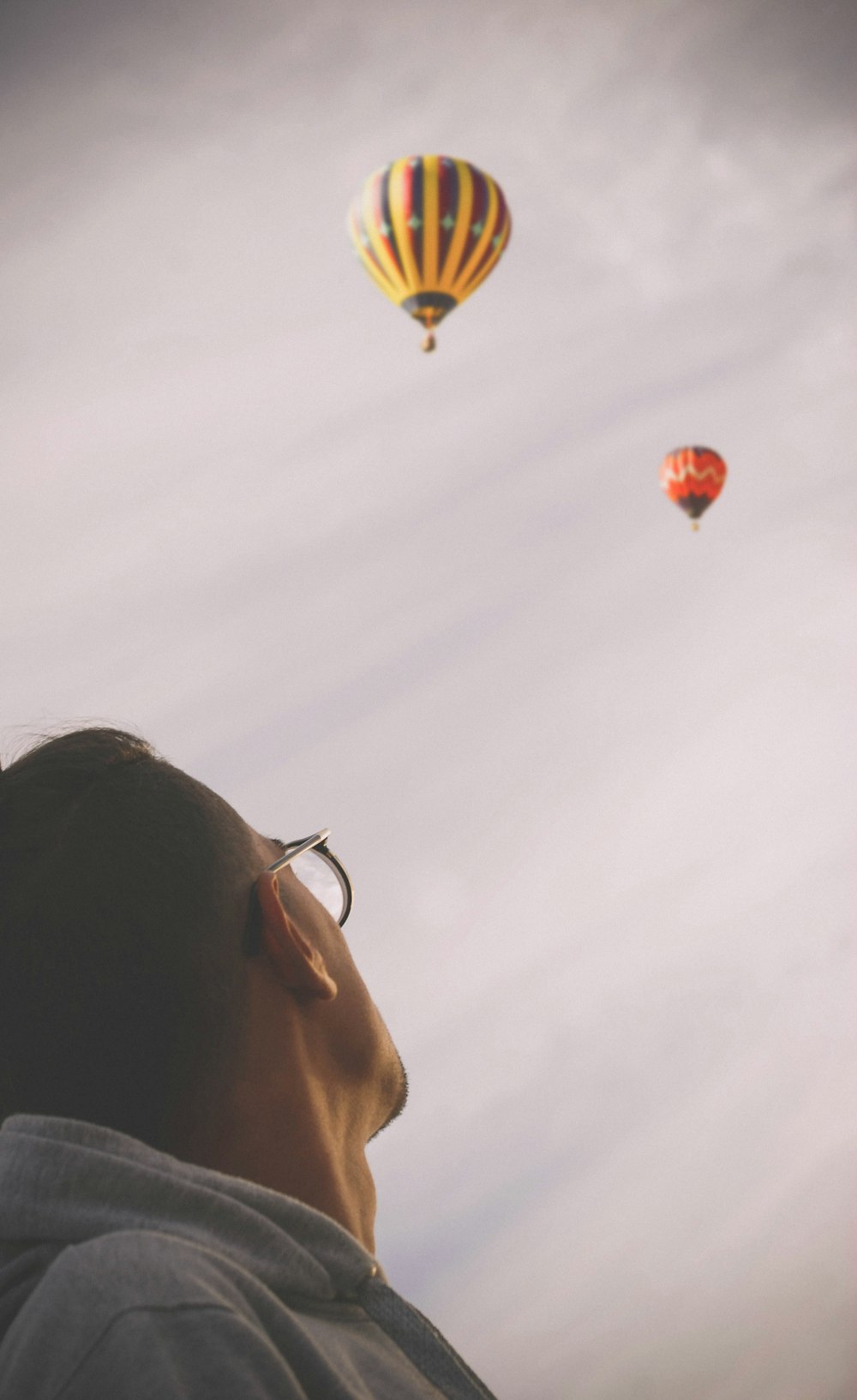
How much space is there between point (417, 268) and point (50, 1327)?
3071cm

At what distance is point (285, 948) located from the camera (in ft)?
8.27

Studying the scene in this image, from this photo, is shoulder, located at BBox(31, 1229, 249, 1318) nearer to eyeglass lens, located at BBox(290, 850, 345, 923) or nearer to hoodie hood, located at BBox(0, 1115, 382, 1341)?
hoodie hood, located at BBox(0, 1115, 382, 1341)

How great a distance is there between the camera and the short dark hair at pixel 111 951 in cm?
221

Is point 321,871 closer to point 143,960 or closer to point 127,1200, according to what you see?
point 143,960

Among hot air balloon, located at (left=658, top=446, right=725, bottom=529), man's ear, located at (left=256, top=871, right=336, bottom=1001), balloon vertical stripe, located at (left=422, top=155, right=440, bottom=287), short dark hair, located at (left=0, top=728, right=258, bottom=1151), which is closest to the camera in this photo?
short dark hair, located at (left=0, top=728, right=258, bottom=1151)

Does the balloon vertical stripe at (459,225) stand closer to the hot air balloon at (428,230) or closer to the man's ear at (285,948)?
the hot air balloon at (428,230)

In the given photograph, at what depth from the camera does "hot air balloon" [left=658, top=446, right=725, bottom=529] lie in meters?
41.3

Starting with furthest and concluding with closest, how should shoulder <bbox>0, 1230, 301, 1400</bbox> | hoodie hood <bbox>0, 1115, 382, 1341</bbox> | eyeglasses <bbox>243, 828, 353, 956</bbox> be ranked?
eyeglasses <bbox>243, 828, 353, 956</bbox>, hoodie hood <bbox>0, 1115, 382, 1341</bbox>, shoulder <bbox>0, 1230, 301, 1400</bbox>

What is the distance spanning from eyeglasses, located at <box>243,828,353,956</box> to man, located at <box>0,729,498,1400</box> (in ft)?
0.09

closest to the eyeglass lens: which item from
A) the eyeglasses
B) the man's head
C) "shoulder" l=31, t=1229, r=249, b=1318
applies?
the eyeglasses

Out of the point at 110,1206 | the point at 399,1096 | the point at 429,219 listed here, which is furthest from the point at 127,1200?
the point at 429,219

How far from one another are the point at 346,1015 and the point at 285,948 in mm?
317

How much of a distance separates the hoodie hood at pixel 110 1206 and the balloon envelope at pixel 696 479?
41799 millimetres

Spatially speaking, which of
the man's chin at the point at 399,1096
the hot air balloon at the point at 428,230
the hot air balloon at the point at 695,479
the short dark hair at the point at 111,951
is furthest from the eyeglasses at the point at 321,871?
the hot air balloon at the point at 695,479
